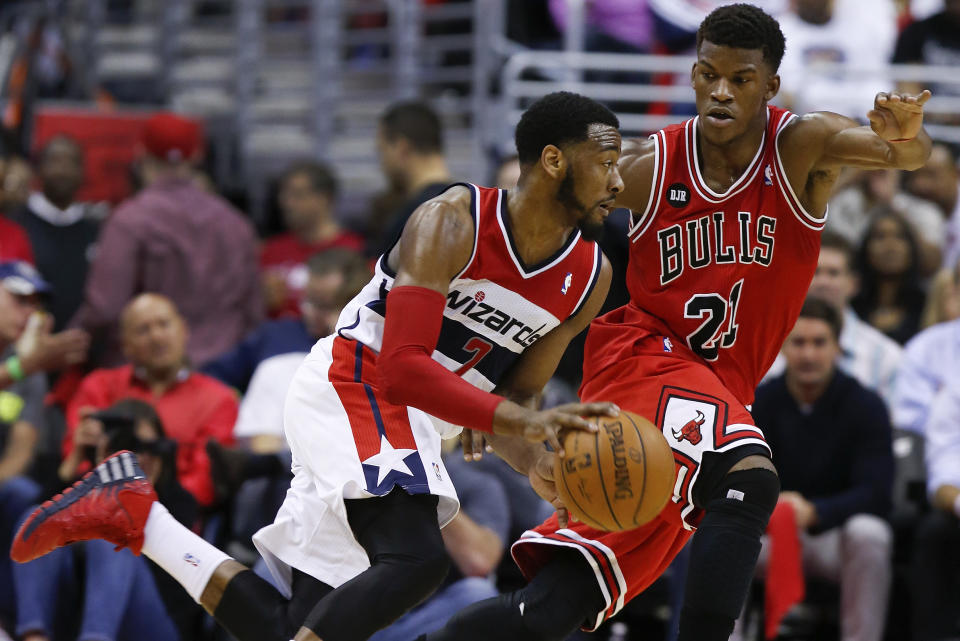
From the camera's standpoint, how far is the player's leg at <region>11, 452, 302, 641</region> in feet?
14.4

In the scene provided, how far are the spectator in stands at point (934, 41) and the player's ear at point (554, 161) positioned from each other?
5895 millimetres

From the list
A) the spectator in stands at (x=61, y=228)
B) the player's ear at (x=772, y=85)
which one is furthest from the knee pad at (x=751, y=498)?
the spectator in stands at (x=61, y=228)

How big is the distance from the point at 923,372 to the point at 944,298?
636 millimetres

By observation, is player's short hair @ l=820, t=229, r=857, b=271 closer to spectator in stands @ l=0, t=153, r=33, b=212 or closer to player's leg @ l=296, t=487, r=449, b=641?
player's leg @ l=296, t=487, r=449, b=641

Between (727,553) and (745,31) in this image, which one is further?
(745,31)

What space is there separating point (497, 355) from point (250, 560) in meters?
2.57

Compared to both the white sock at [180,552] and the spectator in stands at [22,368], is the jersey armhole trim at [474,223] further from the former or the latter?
the spectator in stands at [22,368]

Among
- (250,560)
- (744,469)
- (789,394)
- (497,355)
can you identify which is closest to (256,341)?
(250,560)

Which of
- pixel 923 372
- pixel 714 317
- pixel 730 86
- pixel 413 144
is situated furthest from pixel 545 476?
pixel 413 144

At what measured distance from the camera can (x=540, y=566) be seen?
182 inches

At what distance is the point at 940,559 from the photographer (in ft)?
20.7

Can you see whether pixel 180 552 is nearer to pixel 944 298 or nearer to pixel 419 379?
pixel 419 379

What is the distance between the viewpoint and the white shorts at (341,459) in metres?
4.06

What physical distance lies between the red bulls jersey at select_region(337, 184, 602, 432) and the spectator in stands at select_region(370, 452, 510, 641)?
5.59ft
